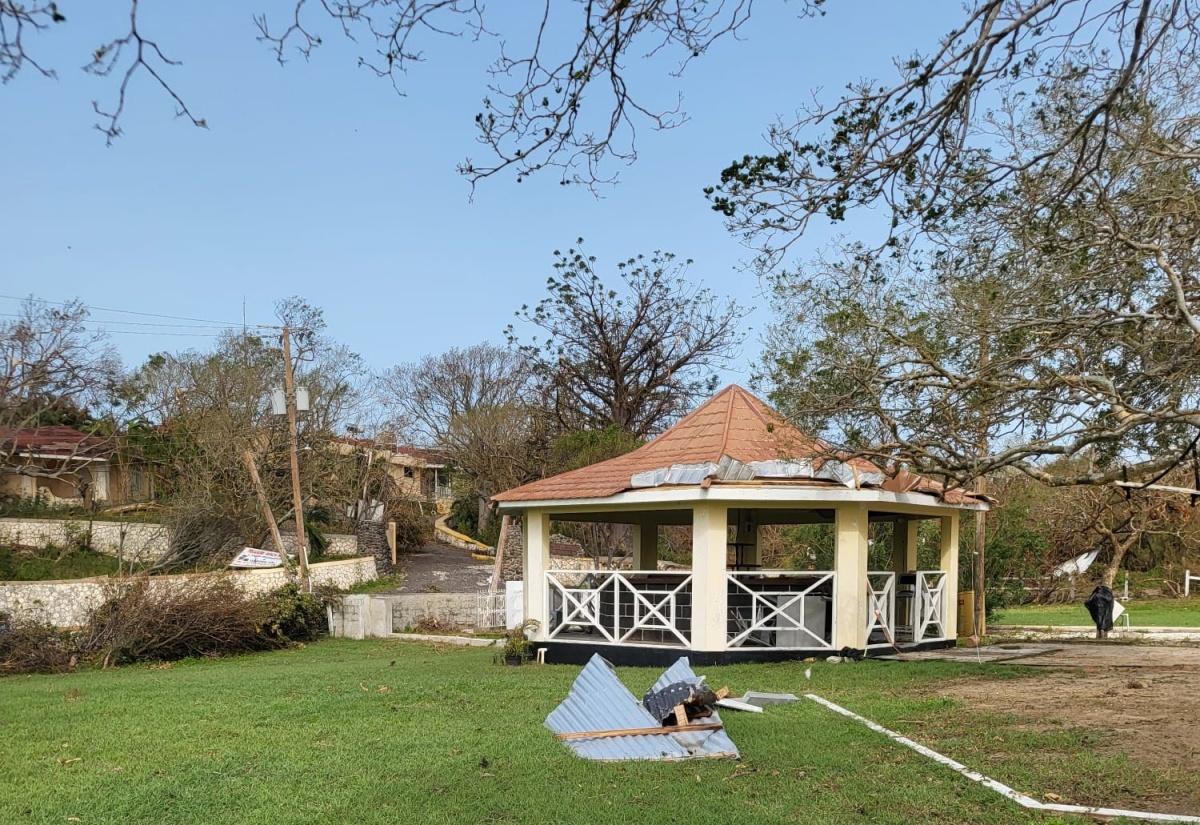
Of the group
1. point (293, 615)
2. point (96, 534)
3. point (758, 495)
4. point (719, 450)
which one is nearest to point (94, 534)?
point (96, 534)

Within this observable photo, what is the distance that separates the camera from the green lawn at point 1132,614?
946 inches

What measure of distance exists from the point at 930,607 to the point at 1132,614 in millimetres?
14716

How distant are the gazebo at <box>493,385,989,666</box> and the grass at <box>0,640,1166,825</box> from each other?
2468 mm

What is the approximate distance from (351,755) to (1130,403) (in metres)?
7.57

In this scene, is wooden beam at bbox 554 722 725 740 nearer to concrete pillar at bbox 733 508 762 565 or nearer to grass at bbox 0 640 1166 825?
grass at bbox 0 640 1166 825

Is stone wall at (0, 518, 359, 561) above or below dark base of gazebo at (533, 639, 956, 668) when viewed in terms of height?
above

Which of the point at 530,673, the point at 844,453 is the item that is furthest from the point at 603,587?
the point at 844,453

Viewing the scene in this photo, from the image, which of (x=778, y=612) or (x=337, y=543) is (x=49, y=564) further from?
(x=778, y=612)

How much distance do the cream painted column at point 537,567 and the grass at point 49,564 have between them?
46.8 ft

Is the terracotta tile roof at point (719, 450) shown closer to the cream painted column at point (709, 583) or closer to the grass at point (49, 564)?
the cream painted column at point (709, 583)

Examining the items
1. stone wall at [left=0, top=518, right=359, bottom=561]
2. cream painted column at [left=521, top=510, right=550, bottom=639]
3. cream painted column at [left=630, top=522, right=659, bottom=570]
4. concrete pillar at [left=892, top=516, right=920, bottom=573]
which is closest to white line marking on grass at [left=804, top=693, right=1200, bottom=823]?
cream painted column at [left=521, top=510, right=550, bottom=639]

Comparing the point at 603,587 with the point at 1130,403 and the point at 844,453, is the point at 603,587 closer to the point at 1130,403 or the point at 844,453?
the point at 844,453

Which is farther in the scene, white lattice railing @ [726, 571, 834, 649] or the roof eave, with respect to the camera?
white lattice railing @ [726, 571, 834, 649]

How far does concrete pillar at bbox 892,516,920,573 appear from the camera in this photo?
17.7 meters
